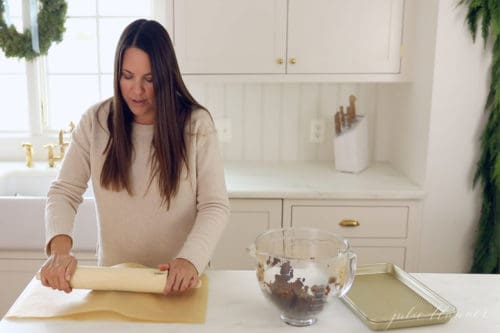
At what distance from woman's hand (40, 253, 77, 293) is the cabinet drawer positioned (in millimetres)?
1224

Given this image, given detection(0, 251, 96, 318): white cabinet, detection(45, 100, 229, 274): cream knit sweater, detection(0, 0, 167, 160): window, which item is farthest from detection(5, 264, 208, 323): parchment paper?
detection(0, 0, 167, 160): window

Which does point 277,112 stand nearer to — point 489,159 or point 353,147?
point 353,147

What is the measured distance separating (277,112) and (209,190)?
4.51 ft

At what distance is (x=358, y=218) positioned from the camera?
2260 millimetres

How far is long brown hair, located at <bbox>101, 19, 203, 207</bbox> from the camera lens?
1376mm

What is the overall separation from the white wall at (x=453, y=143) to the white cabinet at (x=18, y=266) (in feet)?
5.00

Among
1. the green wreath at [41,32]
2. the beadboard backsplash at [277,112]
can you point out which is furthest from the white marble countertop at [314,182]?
the green wreath at [41,32]

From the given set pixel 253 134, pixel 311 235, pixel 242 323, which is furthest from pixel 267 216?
pixel 242 323

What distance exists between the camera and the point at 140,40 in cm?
136

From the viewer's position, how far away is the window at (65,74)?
109 inches

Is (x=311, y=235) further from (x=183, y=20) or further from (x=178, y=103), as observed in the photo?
(x=183, y=20)

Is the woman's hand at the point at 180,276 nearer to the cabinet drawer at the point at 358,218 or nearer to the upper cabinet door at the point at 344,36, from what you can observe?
the cabinet drawer at the point at 358,218

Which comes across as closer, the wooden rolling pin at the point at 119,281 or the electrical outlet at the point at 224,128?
the wooden rolling pin at the point at 119,281

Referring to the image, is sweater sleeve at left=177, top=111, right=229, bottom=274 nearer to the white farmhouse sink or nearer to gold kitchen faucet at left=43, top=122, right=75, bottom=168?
the white farmhouse sink
